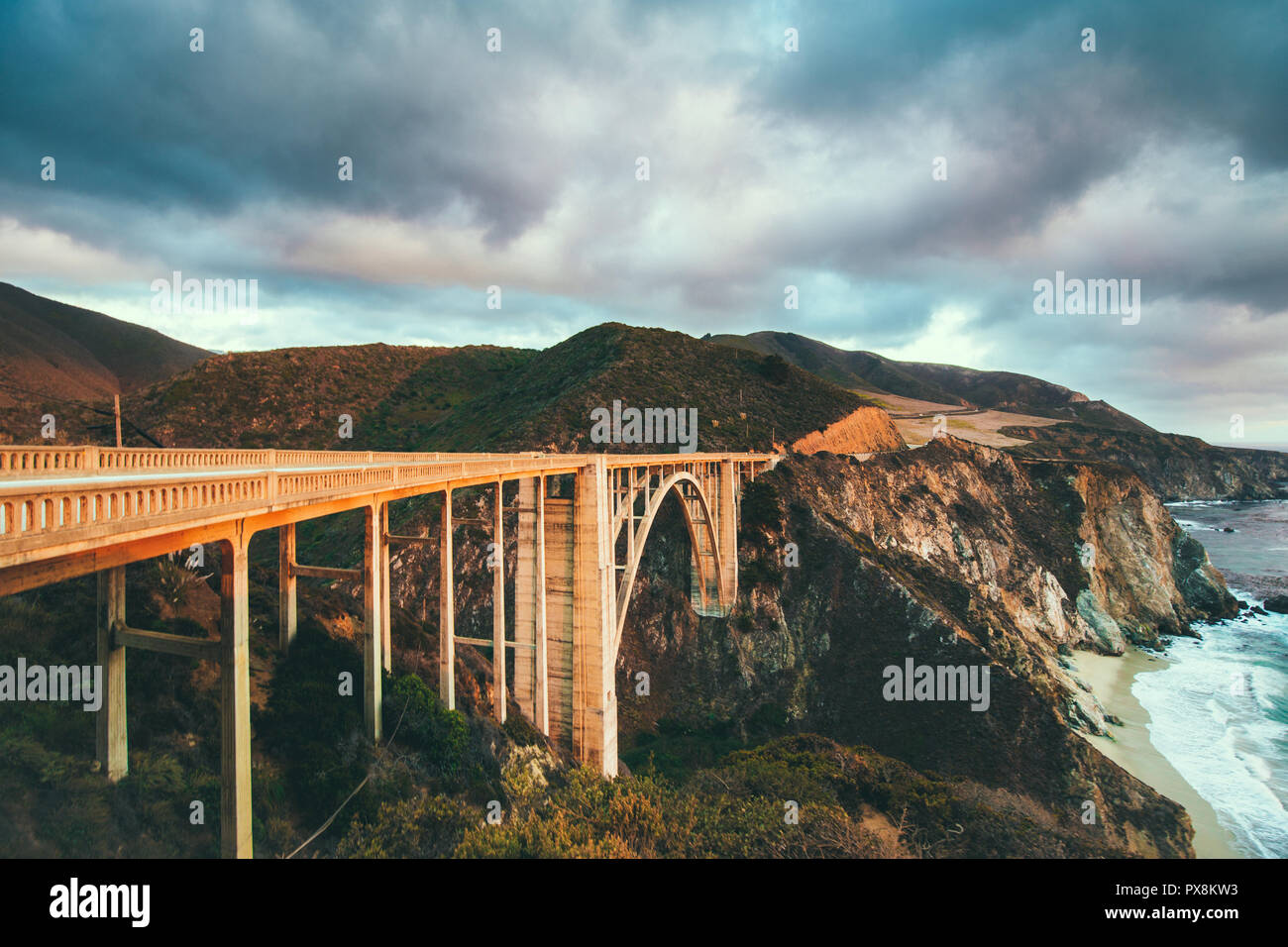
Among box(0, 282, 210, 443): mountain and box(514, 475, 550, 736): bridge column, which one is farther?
box(0, 282, 210, 443): mountain

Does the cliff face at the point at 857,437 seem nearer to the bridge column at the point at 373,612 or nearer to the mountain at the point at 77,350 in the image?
the bridge column at the point at 373,612

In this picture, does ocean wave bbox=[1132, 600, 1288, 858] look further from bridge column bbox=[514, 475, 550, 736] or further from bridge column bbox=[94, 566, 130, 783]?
bridge column bbox=[94, 566, 130, 783]

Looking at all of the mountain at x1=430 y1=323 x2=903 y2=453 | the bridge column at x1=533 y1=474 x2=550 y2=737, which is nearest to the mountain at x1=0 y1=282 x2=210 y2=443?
the mountain at x1=430 y1=323 x2=903 y2=453

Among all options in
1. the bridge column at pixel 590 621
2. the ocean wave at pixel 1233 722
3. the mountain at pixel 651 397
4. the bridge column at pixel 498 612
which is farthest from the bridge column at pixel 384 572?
the ocean wave at pixel 1233 722

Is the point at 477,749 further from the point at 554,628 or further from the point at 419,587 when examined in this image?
the point at 419,587

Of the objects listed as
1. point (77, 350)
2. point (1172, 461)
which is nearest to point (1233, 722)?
point (1172, 461)

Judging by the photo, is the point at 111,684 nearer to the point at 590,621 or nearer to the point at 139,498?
the point at 139,498

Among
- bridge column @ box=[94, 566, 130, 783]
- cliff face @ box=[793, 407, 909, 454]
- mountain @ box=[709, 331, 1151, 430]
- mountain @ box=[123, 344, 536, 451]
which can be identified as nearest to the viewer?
bridge column @ box=[94, 566, 130, 783]
